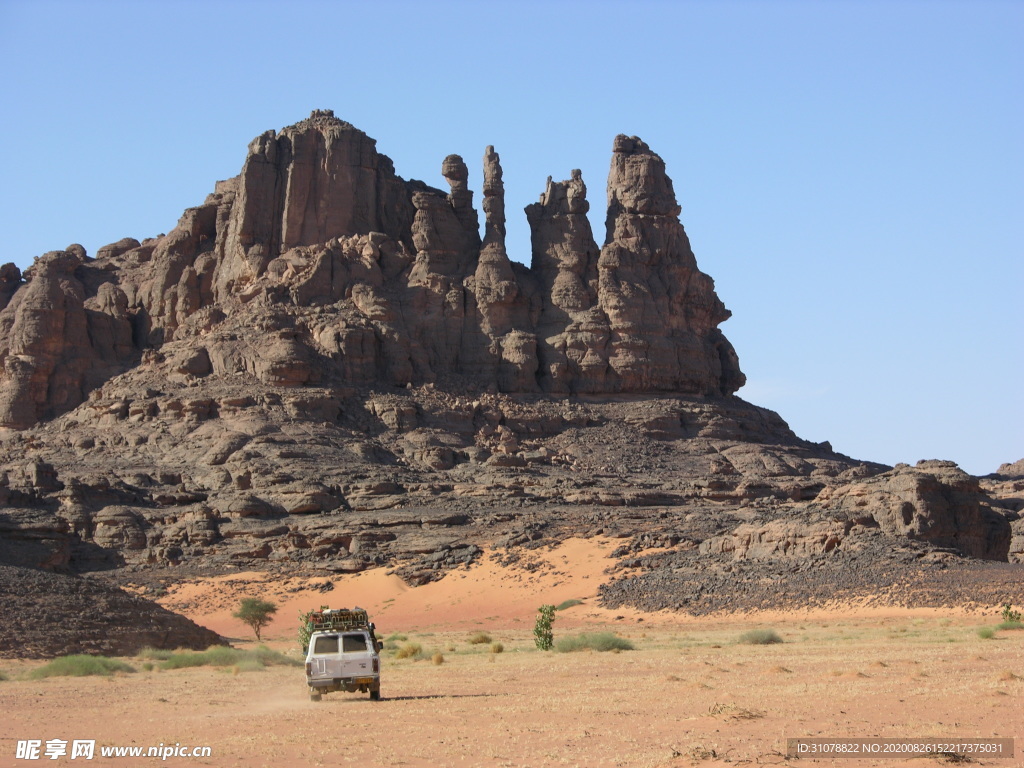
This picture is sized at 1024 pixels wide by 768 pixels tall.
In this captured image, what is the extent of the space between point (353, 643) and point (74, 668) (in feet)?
32.6

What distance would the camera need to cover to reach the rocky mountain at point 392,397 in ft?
229

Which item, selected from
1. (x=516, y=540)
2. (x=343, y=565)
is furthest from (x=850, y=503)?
(x=343, y=565)

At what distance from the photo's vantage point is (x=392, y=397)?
87688 millimetres

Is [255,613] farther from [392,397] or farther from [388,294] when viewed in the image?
[388,294]

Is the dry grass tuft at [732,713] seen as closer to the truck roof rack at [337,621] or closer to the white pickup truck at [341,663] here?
the white pickup truck at [341,663]

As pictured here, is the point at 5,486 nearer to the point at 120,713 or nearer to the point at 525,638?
the point at 525,638

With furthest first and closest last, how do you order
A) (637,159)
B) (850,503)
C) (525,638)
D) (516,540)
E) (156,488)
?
(637,159)
(156,488)
(516,540)
(850,503)
(525,638)

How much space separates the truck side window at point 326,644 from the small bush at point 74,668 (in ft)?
30.5

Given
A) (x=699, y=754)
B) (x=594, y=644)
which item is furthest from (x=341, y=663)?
(x=594, y=644)

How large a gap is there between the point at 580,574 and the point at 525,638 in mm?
14369

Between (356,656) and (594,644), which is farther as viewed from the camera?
(594,644)

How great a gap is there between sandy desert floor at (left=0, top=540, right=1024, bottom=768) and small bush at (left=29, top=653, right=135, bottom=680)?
57 cm

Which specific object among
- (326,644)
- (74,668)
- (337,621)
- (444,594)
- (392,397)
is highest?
(392,397)

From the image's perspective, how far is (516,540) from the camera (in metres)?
67.8
